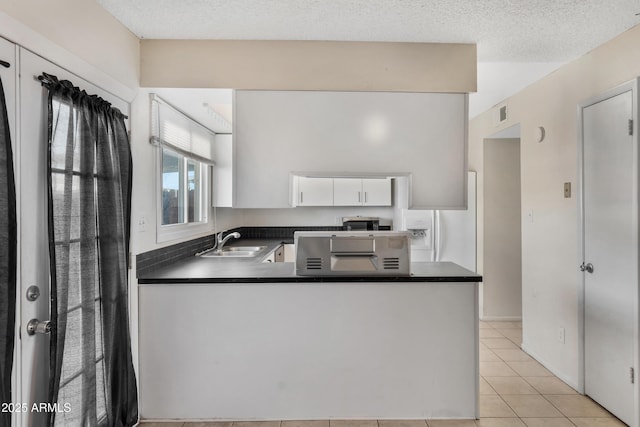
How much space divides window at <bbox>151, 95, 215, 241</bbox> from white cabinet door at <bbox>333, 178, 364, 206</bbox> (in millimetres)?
1622

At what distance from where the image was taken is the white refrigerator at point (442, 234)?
176 inches

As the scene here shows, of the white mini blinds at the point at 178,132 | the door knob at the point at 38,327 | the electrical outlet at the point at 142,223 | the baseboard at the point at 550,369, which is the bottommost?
the baseboard at the point at 550,369

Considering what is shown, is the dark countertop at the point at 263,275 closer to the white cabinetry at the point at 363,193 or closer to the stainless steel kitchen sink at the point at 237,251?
the stainless steel kitchen sink at the point at 237,251

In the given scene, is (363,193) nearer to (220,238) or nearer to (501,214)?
(501,214)

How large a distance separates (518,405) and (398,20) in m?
2.65

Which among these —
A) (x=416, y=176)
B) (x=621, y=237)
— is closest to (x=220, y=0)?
(x=416, y=176)

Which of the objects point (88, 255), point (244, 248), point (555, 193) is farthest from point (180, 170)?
Result: point (555, 193)

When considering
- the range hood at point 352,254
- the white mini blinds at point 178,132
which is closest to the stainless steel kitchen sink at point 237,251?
the white mini blinds at point 178,132

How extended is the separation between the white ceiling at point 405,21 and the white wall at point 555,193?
0.60ft

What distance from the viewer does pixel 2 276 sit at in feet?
4.25

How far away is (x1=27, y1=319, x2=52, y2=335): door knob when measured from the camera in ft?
4.82

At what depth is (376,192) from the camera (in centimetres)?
465

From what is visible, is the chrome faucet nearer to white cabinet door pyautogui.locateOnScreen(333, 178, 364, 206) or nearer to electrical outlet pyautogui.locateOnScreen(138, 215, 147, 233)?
electrical outlet pyautogui.locateOnScreen(138, 215, 147, 233)

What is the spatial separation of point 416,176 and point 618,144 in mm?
1242
